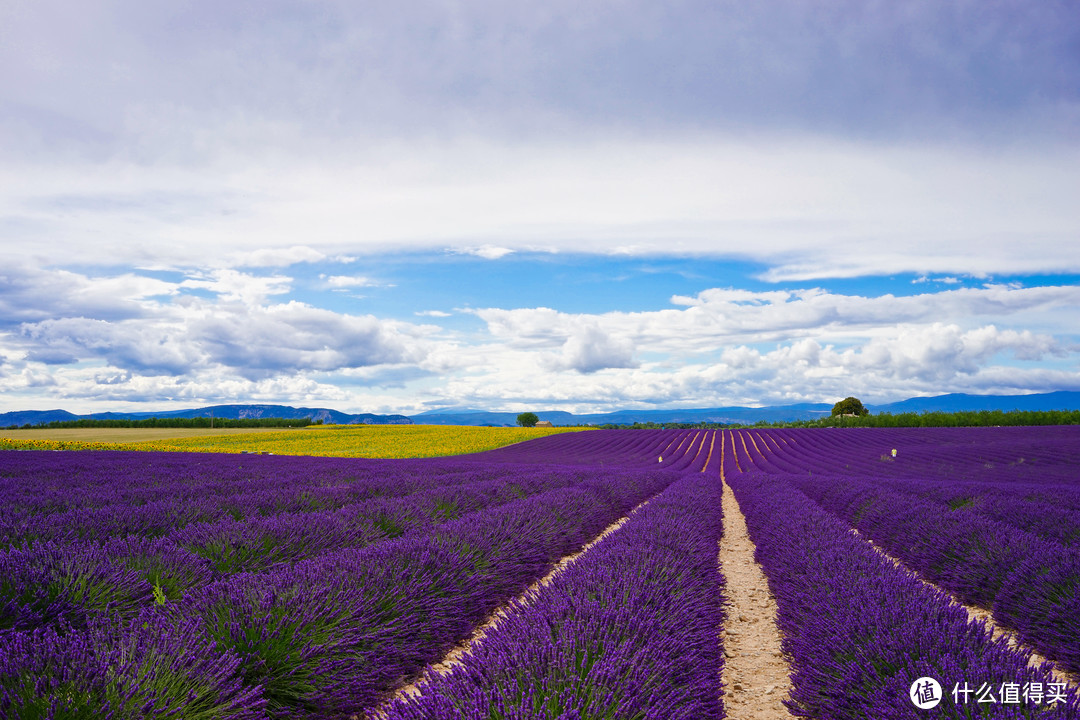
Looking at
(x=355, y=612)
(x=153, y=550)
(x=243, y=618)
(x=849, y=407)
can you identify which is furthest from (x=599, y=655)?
(x=849, y=407)

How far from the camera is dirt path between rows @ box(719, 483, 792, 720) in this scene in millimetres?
3188

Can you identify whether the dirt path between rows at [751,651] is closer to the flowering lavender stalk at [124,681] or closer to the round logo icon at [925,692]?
the round logo icon at [925,692]

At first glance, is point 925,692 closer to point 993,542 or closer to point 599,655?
point 599,655

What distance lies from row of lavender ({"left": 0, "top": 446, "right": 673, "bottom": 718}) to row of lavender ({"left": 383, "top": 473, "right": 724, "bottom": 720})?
540 millimetres

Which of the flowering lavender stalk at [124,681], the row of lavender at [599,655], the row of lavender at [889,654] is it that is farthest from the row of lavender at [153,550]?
the row of lavender at [889,654]

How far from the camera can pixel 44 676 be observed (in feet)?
6.55

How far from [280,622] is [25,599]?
1803 millimetres

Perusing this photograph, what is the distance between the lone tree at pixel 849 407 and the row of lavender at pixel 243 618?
235 feet

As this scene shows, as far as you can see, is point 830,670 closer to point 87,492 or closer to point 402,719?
point 402,719

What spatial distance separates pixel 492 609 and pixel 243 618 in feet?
7.16

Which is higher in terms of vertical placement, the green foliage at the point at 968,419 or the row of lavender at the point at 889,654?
the row of lavender at the point at 889,654

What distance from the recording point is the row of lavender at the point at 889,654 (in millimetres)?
2242

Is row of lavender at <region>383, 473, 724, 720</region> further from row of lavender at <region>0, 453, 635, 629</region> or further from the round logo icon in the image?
row of lavender at <region>0, 453, 635, 629</region>

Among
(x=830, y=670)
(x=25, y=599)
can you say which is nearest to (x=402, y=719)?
(x=830, y=670)
